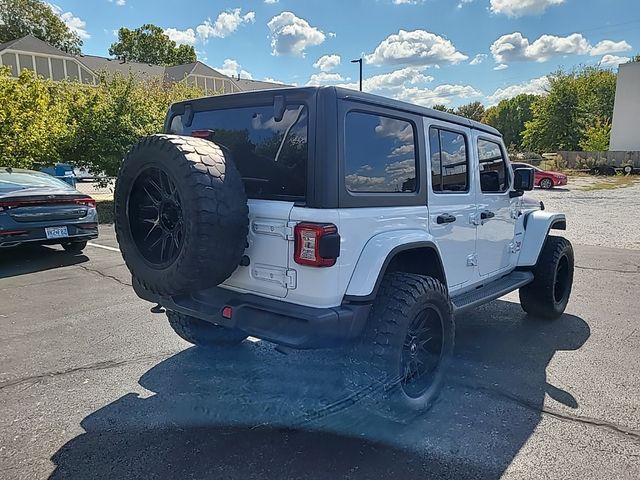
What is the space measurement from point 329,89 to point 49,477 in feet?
8.27

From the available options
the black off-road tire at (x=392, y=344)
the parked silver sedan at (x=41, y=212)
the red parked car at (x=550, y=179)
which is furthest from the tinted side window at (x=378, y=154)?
the red parked car at (x=550, y=179)

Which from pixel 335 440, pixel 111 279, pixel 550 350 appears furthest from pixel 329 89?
pixel 111 279

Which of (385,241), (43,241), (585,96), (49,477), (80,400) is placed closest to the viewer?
(49,477)

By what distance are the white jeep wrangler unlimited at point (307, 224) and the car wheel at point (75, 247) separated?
17.4 feet

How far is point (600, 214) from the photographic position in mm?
14016

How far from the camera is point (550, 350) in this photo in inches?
160

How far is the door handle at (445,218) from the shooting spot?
333 centimetres

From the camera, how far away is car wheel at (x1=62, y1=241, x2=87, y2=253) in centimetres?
780

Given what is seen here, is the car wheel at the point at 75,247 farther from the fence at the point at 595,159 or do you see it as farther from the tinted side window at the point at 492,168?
the fence at the point at 595,159

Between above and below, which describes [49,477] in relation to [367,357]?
below

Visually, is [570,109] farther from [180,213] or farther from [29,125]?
[180,213]

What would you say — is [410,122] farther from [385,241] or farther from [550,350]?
[550,350]

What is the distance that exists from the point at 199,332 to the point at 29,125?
10.3m

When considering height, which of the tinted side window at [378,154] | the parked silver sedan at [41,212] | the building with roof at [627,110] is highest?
the building with roof at [627,110]
